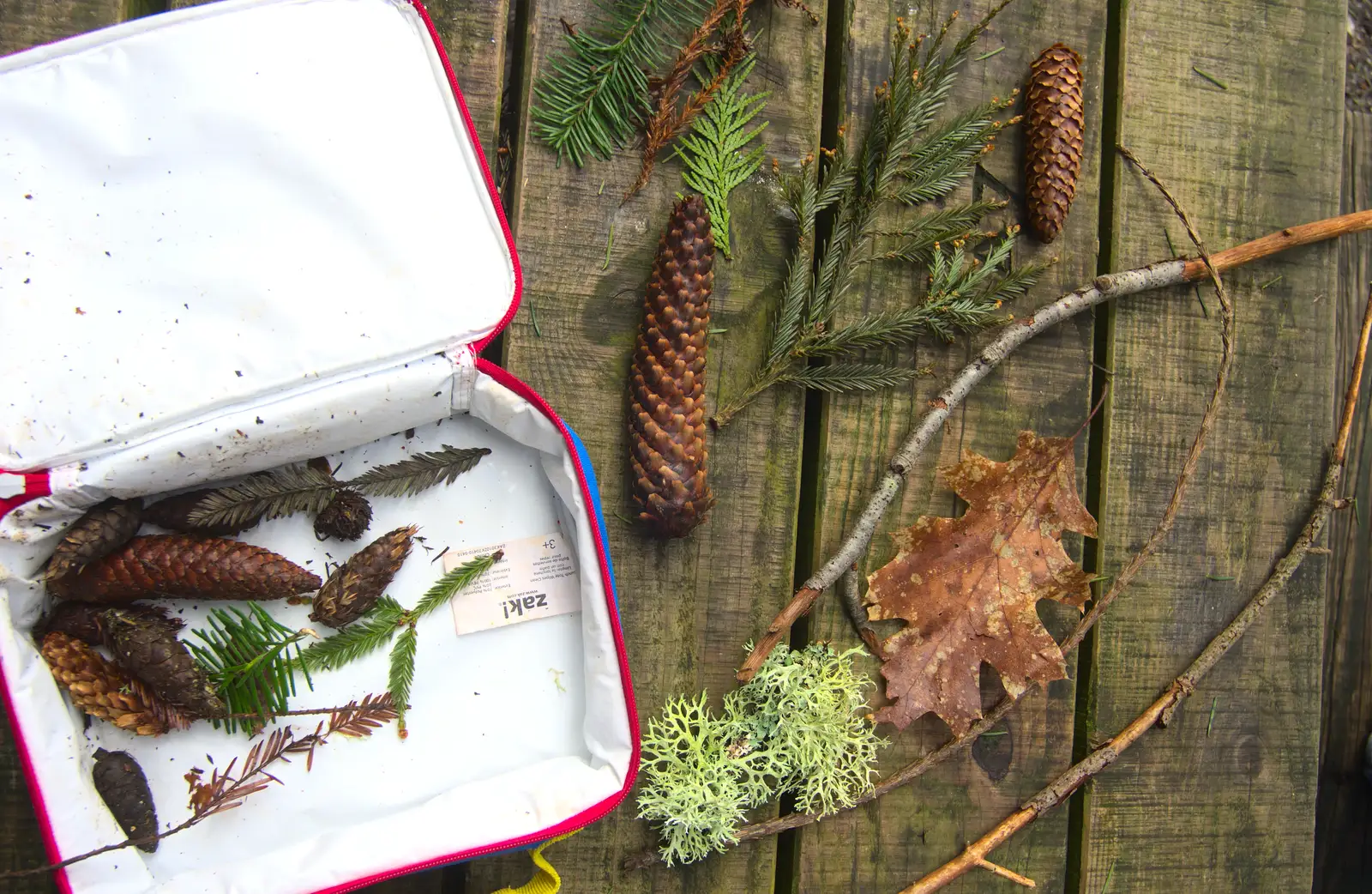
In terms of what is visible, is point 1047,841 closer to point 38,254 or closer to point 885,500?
point 885,500

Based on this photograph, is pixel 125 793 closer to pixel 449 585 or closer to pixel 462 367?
pixel 449 585

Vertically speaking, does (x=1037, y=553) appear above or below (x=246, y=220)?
below

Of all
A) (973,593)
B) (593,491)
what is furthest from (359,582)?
(973,593)

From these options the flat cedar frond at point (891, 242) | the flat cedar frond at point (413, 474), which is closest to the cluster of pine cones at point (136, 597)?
the flat cedar frond at point (413, 474)

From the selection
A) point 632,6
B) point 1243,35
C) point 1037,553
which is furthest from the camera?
point 1243,35

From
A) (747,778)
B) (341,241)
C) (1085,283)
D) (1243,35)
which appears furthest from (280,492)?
(1243,35)
